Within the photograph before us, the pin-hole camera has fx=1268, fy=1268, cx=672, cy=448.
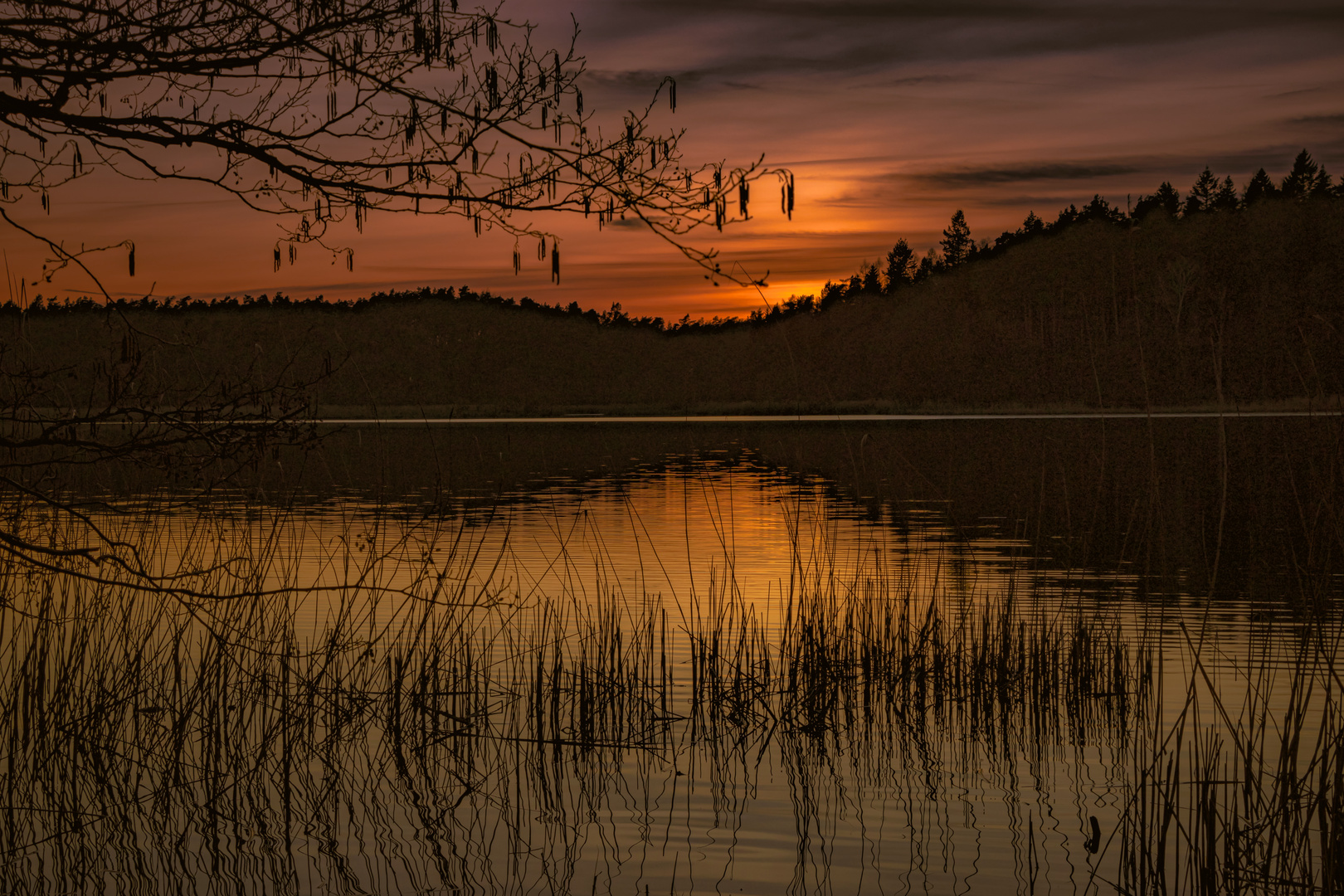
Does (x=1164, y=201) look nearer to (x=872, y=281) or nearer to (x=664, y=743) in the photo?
(x=872, y=281)

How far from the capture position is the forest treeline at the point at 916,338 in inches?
3873

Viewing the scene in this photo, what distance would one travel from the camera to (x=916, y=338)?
11450 centimetres

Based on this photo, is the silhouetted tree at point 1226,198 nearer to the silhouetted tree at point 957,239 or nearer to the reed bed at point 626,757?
the silhouetted tree at point 957,239

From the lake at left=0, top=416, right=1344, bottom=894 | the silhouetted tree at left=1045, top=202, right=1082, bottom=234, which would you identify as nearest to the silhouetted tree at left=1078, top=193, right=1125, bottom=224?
the silhouetted tree at left=1045, top=202, right=1082, bottom=234

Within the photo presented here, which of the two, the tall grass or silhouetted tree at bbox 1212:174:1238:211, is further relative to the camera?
silhouetted tree at bbox 1212:174:1238:211

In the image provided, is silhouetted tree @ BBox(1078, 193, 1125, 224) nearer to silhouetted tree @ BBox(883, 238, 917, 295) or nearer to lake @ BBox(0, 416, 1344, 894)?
silhouetted tree @ BBox(883, 238, 917, 295)

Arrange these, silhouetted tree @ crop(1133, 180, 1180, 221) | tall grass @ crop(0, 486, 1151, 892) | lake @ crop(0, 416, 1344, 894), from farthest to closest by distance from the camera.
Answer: silhouetted tree @ crop(1133, 180, 1180, 221) → tall grass @ crop(0, 486, 1151, 892) → lake @ crop(0, 416, 1344, 894)

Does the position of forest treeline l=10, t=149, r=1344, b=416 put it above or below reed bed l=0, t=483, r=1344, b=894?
above

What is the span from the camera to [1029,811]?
23.2 ft

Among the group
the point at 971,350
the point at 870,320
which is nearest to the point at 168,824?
the point at 971,350

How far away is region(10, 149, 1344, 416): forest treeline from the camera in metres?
98.4

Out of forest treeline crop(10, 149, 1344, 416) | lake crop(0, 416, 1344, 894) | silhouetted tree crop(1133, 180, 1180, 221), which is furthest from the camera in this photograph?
silhouetted tree crop(1133, 180, 1180, 221)

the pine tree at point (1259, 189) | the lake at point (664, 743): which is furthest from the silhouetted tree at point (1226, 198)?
the lake at point (664, 743)

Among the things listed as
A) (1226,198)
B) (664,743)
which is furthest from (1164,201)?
(664,743)
